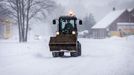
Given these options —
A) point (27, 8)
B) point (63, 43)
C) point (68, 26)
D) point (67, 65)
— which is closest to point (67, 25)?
point (68, 26)

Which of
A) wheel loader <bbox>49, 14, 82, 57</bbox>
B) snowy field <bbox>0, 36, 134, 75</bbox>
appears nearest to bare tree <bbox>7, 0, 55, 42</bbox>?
wheel loader <bbox>49, 14, 82, 57</bbox>

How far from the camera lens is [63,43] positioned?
23641mm

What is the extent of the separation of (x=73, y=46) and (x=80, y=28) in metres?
95.1

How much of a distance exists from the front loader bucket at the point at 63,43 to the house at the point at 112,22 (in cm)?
6320

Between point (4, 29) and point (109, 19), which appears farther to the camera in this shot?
point (109, 19)

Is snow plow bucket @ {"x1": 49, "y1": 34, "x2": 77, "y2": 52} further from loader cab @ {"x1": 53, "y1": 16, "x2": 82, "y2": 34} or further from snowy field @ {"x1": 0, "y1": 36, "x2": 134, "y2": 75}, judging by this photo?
loader cab @ {"x1": 53, "y1": 16, "x2": 82, "y2": 34}

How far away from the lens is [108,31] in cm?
8962

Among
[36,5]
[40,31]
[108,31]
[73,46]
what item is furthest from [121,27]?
[73,46]

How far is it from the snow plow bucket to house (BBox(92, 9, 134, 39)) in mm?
63215

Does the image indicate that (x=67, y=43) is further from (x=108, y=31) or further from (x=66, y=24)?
(x=108, y=31)

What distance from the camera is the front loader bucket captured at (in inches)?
928

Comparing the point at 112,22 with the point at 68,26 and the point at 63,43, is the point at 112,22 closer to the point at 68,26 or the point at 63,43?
the point at 68,26

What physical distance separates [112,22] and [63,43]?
67789 mm

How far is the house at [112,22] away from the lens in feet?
297
